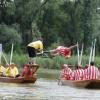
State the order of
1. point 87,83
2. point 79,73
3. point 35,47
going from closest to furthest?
point 35,47, point 87,83, point 79,73

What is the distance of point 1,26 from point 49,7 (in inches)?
420

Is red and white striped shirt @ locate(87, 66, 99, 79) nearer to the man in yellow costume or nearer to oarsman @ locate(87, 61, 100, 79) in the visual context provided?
oarsman @ locate(87, 61, 100, 79)

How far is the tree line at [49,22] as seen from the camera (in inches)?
2643

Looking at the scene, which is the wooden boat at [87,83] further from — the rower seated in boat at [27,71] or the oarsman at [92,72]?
the rower seated in boat at [27,71]

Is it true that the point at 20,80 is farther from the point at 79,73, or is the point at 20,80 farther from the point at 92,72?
the point at 92,72

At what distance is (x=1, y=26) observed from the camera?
66.6 metres

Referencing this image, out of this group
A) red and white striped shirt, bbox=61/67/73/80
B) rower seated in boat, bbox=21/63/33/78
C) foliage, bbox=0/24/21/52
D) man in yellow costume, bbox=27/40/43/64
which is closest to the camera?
man in yellow costume, bbox=27/40/43/64

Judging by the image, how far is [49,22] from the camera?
260ft

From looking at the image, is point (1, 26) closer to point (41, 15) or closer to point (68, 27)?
point (41, 15)

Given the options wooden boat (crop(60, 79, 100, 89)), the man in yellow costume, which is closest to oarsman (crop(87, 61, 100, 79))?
wooden boat (crop(60, 79, 100, 89))

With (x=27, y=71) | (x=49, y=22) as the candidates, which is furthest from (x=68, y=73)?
(x=49, y=22)

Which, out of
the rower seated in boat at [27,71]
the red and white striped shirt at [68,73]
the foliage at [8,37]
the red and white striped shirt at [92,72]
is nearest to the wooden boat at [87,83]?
the red and white striped shirt at [92,72]

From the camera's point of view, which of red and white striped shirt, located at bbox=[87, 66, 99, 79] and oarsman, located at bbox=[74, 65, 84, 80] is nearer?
red and white striped shirt, located at bbox=[87, 66, 99, 79]

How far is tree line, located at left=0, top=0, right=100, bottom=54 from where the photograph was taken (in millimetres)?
67125
